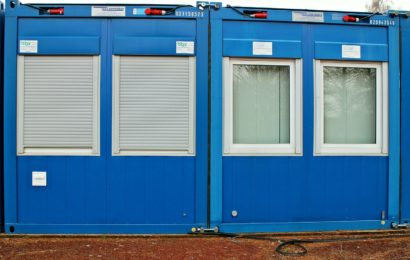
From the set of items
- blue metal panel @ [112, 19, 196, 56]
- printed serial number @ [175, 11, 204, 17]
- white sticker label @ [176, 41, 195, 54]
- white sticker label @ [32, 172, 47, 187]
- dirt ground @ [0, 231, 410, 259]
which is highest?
printed serial number @ [175, 11, 204, 17]

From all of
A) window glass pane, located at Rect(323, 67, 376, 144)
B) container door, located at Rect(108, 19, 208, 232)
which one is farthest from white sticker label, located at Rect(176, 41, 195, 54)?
window glass pane, located at Rect(323, 67, 376, 144)

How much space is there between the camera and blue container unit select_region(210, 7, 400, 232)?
5352 millimetres

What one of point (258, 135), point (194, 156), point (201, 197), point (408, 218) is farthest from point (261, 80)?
point (408, 218)

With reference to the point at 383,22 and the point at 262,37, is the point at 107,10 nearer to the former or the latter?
the point at 262,37

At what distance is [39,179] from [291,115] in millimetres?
3228

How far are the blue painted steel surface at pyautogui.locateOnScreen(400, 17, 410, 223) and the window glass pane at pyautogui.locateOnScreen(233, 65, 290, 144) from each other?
4.92 ft

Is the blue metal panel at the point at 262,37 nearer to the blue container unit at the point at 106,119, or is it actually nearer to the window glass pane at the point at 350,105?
the blue container unit at the point at 106,119

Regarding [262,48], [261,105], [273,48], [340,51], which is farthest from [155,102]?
[340,51]

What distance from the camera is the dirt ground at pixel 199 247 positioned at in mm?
4582

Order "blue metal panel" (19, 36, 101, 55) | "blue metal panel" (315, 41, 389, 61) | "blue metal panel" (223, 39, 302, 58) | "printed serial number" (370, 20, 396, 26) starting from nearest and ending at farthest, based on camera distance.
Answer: "blue metal panel" (19, 36, 101, 55), "blue metal panel" (223, 39, 302, 58), "blue metal panel" (315, 41, 389, 61), "printed serial number" (370, 20, 396, 26)

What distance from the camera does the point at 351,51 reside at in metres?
5.51

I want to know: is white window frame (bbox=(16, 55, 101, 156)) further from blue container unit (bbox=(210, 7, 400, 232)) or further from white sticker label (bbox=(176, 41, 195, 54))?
blue container unit (bbox=(210, 7, 400, 232))

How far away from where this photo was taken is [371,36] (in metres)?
5.56

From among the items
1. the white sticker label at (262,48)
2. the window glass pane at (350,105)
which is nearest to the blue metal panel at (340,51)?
the window glass pane at (350,105)
